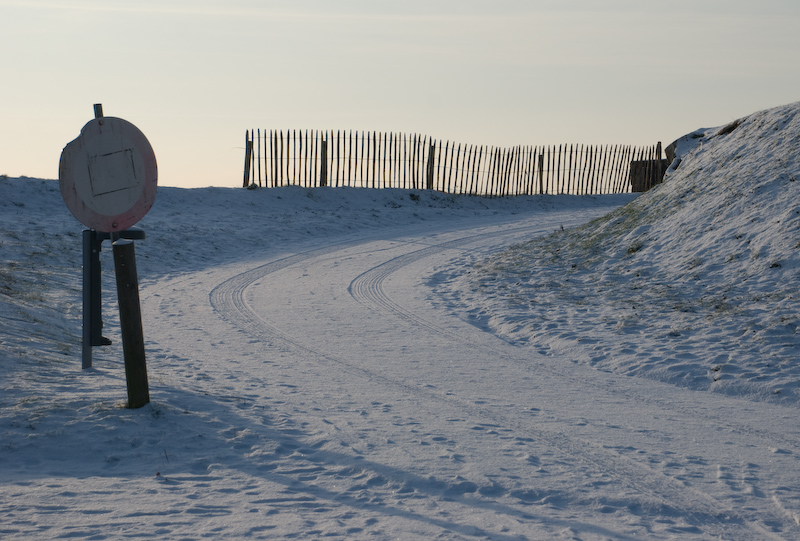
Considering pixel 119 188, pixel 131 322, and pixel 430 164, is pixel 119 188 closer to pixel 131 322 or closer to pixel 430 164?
pixel 131 322

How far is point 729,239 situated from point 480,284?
3.85m

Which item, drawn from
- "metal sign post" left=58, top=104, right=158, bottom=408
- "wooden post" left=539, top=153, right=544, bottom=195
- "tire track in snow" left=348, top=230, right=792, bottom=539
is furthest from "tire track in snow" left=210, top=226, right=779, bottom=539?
"wooden post" left=539, top=153, right=544, bottom=195

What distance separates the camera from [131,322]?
5.07 m

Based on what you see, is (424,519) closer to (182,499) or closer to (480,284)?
(182,499)

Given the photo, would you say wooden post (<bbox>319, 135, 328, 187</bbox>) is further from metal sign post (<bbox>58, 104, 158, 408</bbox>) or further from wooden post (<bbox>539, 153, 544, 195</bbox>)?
metal sign post (<bbox>58, 104, 158, 408</bbox>)

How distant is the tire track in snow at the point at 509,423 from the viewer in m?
3.74

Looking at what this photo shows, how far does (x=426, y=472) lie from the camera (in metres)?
4.25

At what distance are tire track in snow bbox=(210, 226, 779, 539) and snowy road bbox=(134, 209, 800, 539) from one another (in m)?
0.01

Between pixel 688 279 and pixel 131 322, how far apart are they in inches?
313

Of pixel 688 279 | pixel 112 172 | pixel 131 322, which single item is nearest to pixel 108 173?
pixel 112 172

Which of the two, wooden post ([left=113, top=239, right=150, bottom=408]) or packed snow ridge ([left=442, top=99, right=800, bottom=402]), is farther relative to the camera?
packed snow ridge ([left=442, top=99, right=800, bottom=402])

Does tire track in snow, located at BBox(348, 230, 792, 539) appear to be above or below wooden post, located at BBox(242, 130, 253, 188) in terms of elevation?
below

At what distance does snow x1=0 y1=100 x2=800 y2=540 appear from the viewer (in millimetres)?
3770

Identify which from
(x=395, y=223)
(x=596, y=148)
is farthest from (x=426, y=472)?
(x=596, y=148)
